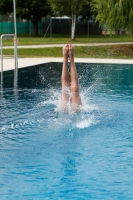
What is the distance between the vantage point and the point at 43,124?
9383mm

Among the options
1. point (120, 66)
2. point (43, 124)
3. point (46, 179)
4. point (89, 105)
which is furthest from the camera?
point (120, 66)

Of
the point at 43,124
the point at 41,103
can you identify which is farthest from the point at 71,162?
the point at 41,103

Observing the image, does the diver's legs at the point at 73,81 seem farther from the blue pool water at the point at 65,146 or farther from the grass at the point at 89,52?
the grass at the point at 89,52

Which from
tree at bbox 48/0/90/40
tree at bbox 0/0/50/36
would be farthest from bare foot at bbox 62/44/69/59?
tree at bbox 0/0/50/36

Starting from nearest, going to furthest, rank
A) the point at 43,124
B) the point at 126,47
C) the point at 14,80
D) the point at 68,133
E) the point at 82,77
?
the point at 68,133 < the point at 43,124 < the point at 14,80 < the point at 82,77 < the point at 126,47

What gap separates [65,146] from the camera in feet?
25.8

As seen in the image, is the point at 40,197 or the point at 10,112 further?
the point at 10,112

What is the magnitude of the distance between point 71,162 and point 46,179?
2.57 feet

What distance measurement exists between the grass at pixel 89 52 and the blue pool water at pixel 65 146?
575 inches

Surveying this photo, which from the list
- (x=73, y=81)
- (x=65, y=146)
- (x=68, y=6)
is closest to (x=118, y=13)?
(x=68, y=6)

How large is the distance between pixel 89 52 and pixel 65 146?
2321cm

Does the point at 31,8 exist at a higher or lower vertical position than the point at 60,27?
higher

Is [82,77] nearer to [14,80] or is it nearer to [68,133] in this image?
[14,80]

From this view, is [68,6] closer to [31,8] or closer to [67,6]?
[67,6]
